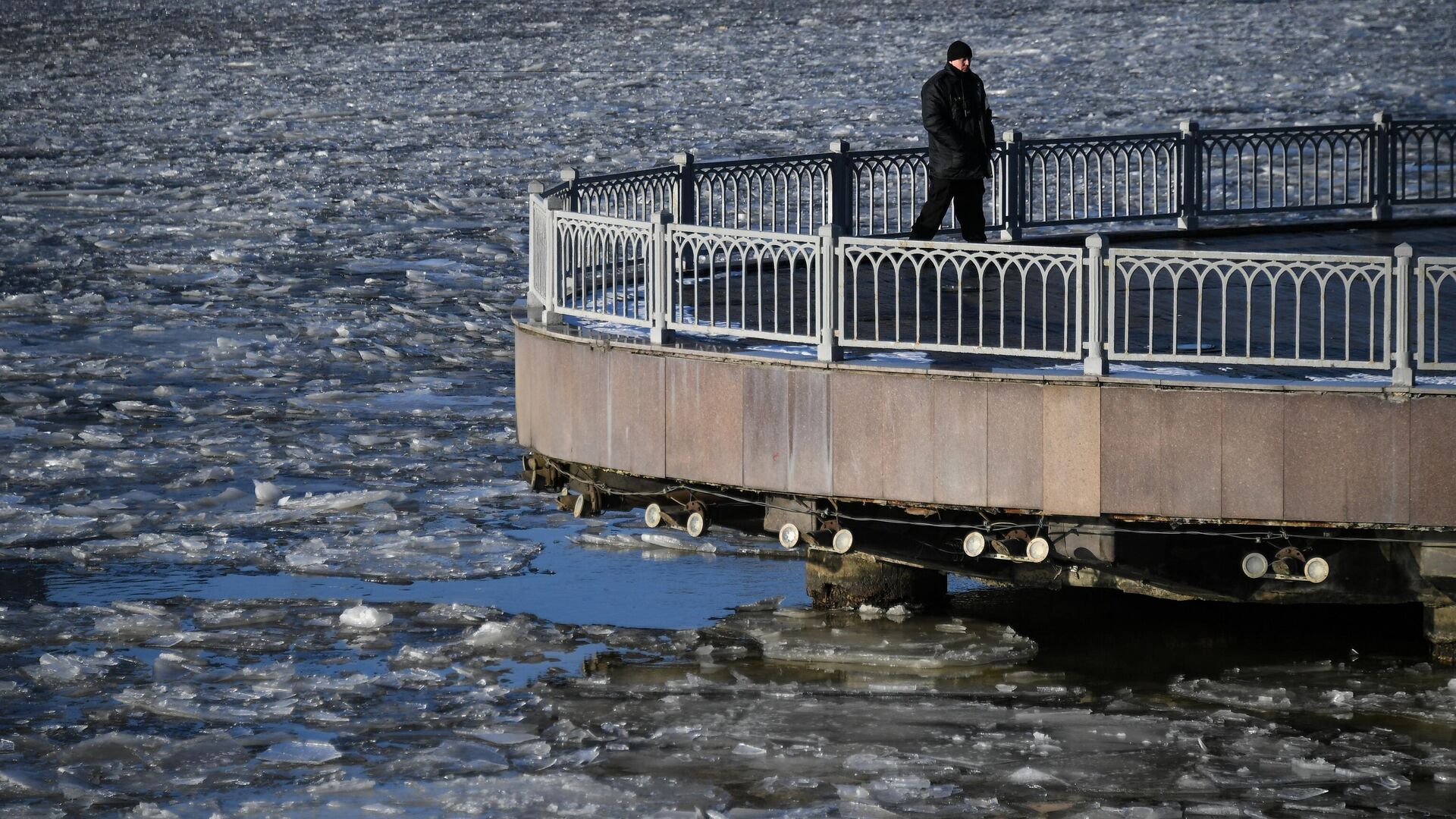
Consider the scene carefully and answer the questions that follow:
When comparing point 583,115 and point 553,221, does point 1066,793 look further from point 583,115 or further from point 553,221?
point 583,115

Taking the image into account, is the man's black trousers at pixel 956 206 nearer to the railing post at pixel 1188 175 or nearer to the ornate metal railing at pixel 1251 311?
the ornate metal railing at pixel 1251 311

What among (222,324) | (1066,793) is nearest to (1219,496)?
(1066,793)

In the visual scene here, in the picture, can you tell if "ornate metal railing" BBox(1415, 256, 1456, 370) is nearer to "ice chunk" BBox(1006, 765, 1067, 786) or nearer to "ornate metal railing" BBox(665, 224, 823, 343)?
"ice chunk" BBox(1006, 765, 1067, 786)

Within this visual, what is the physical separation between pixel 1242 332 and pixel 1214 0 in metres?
47.6

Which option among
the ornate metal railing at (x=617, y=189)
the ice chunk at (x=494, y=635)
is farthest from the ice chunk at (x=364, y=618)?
the ornate metal railing at (x=617, y=189)

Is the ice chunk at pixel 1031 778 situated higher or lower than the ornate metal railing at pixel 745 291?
lower

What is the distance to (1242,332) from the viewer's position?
1311cm

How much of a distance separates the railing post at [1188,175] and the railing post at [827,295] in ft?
25.0

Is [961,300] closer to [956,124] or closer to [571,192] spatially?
[956,124]

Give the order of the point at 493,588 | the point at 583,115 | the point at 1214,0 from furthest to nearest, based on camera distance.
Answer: the point at 1214,0 < the point at 583,115 < the point at 493,588

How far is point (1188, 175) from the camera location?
61.2ft

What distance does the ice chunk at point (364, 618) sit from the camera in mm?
13078

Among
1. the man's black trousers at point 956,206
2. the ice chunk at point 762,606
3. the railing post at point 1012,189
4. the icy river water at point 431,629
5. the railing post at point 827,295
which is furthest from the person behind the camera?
the railing post at point 1012,189

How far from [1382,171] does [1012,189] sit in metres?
4.01
